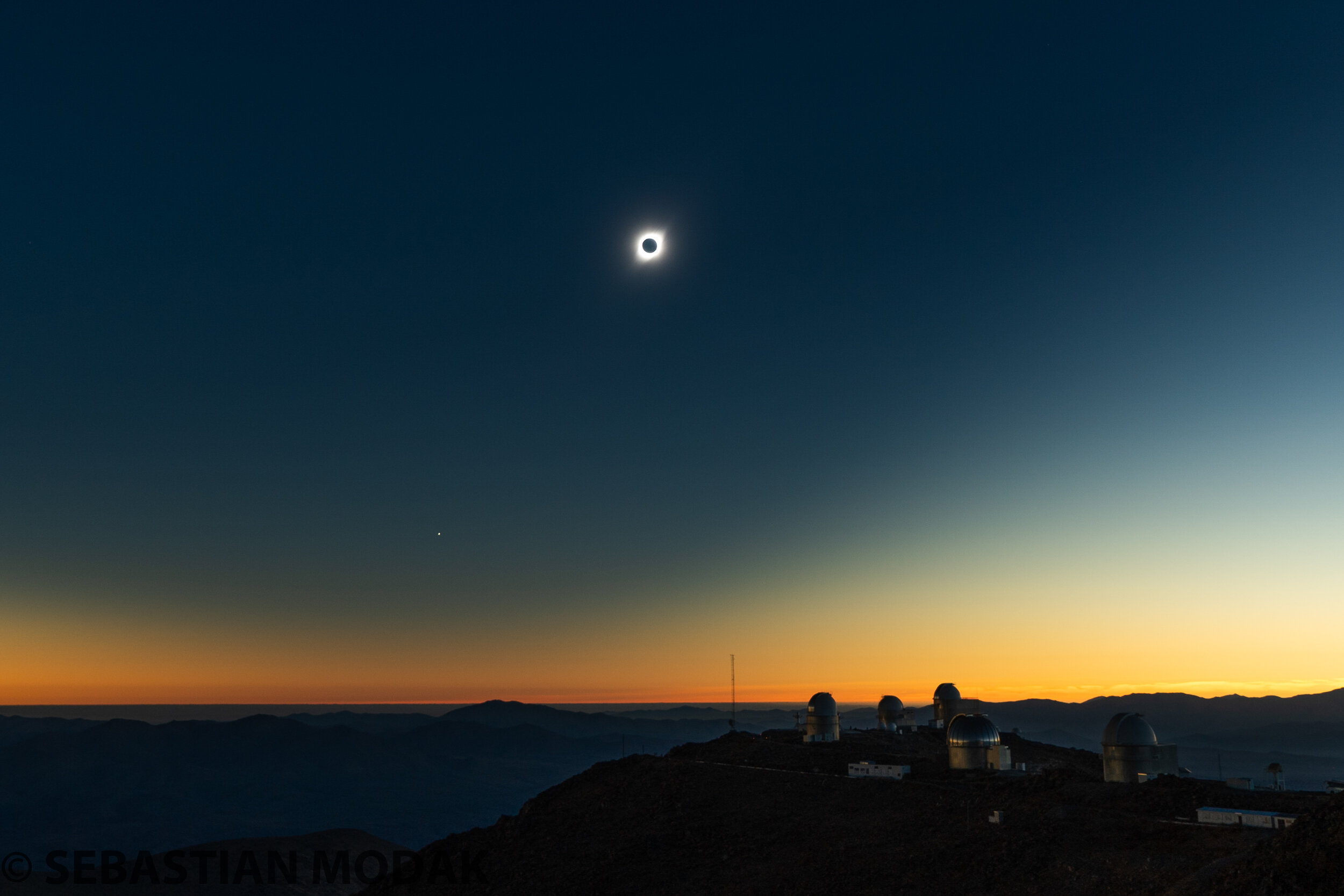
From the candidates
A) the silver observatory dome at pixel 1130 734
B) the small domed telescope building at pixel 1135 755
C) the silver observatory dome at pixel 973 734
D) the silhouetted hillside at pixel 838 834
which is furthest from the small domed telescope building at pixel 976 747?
the silver observatory dome at pixel 1130 734

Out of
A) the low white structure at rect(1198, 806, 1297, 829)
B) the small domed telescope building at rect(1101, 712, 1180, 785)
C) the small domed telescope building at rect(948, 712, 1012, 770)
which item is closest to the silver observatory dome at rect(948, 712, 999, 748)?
the small domed telescope building at rect(948, 712, 1012, 770)

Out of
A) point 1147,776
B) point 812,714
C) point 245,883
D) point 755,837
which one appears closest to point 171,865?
point 245,883

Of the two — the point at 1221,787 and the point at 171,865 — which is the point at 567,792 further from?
the point at 171,865

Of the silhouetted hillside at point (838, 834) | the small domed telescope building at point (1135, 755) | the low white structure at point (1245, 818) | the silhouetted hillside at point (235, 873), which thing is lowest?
the silhouetted hillside at point (235, 873)

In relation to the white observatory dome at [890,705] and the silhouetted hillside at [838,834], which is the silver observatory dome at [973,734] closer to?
the silhouetted hillside at [838,834]

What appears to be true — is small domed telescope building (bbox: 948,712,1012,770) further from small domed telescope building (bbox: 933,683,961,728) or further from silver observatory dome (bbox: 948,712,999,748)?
small domed telescope building (bbox: 933,683,961,728)

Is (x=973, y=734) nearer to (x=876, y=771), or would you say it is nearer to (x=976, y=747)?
(x=976, y=747)
